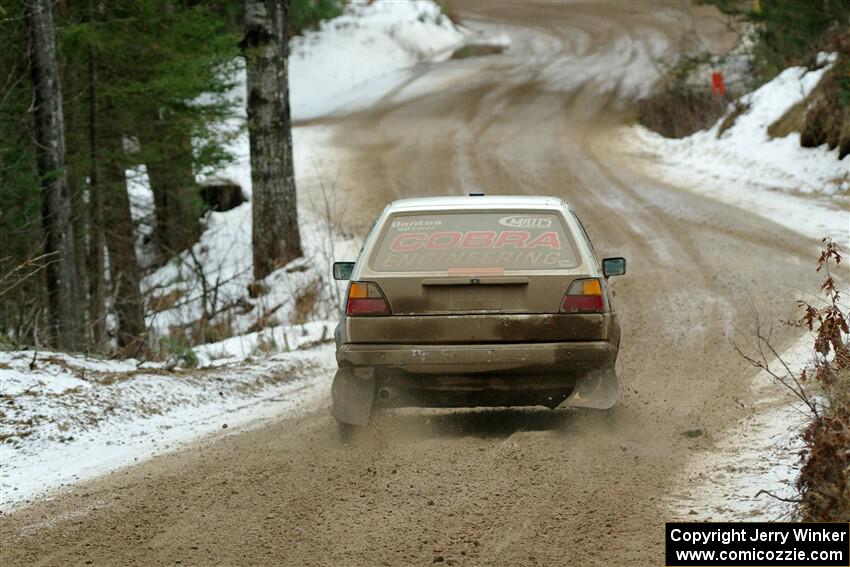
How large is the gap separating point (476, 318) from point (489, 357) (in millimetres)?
273

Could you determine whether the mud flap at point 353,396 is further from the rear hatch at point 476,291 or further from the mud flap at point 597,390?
the mud flap at point 597,390

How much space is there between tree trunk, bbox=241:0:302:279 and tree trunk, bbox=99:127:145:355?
1.99 metres

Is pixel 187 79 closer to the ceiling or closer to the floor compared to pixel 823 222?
closer to the ceiling

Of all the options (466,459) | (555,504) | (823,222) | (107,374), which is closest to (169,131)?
(107,374)

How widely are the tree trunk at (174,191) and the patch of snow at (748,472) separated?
9.96m

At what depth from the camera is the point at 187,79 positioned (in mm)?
14945

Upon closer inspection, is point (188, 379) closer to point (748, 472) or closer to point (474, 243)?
point (474, 243)

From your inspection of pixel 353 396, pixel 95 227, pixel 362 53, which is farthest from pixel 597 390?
pixel 362 53

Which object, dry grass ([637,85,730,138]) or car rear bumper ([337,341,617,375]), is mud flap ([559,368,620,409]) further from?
dry grass ([637,85,730,138])

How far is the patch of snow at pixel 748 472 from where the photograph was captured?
5.93m

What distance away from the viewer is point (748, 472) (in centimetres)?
671

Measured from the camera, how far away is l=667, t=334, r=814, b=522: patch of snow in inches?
234

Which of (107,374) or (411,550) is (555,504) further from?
(107,374)

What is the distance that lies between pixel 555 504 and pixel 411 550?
0.99m
